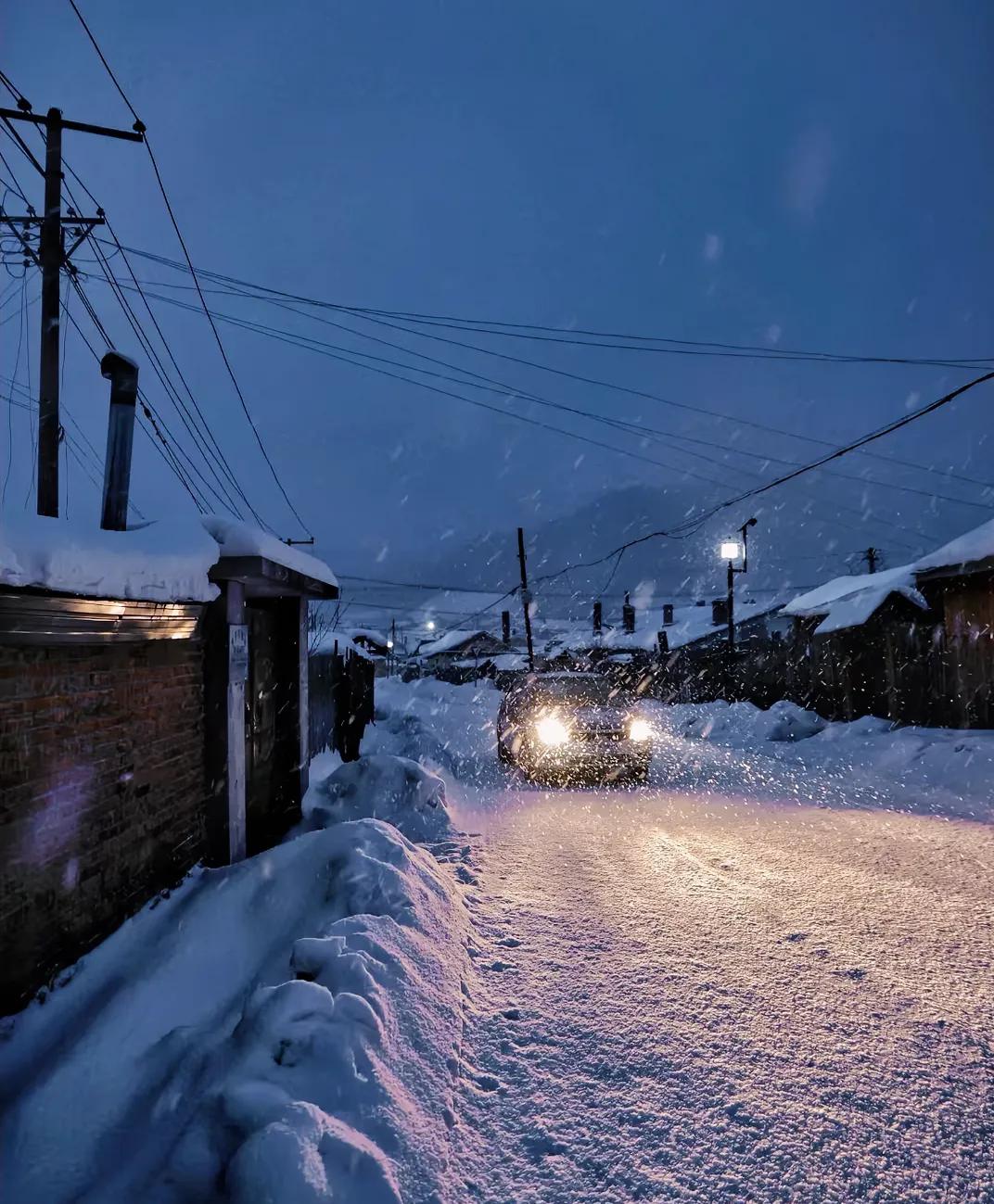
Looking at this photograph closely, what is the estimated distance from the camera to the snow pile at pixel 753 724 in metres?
15.0

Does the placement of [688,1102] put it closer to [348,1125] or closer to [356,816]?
[348,1125]

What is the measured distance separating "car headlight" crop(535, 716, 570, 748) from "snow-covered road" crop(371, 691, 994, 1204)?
3122 mm

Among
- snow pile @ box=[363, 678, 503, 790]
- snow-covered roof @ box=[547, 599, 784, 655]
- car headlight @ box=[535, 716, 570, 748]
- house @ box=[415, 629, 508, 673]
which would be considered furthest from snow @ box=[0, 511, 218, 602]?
house @ box=[415, 629, 508, 673]

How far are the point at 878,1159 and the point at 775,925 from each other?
2.07 meters

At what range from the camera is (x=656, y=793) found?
9.27 metres

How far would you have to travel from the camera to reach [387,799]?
7250 millimetres

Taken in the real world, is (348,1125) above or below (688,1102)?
above

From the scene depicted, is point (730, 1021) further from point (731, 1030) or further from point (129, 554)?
point (129, 554)

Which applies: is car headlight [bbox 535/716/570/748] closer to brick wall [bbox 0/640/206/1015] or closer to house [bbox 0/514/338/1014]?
house [bbox 0/514/338/1014]

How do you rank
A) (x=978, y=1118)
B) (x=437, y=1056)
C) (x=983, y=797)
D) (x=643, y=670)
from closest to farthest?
(x=978, y=1118)
(x=437, y=1056)
(x=983, y=797)
(x=643, y=670)

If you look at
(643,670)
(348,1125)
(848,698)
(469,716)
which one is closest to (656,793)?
(348,1125)

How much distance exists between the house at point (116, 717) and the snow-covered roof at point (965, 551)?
37.5 ft

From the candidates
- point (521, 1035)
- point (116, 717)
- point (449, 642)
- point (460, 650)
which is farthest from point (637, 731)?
point (449, 642)

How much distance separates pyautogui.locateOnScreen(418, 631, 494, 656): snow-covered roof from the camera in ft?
213
